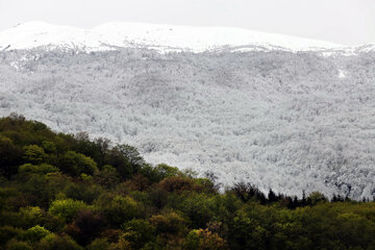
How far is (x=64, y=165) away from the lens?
263 feet

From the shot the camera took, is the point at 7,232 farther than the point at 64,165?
No

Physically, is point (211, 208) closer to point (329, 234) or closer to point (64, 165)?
point (329, 234)

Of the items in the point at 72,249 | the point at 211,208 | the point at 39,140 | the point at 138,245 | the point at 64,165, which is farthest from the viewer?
the point at 39,140

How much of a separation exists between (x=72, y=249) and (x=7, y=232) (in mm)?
6730

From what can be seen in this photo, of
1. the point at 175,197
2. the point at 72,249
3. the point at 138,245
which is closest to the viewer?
the point at 72,249

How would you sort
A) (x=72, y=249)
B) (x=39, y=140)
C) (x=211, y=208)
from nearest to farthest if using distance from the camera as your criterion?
(x=72, y=249), (x=211, y=208), (x=39, y=140)

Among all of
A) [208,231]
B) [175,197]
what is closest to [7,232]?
[208,231]

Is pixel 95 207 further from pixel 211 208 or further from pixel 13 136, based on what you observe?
pixel 13 136

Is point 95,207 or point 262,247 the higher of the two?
point 95,207

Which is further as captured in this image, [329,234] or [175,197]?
[175,197]

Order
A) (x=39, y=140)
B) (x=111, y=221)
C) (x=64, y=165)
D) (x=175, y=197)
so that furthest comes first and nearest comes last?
1. (x=39, y=140)
2. (x=64, y=165)
3. (x=175, y=197)
4. (x=111, y=221)

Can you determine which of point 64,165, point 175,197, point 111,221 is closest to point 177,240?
point 111,221

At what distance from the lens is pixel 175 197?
6744cm

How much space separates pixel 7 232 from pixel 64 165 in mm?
33193
